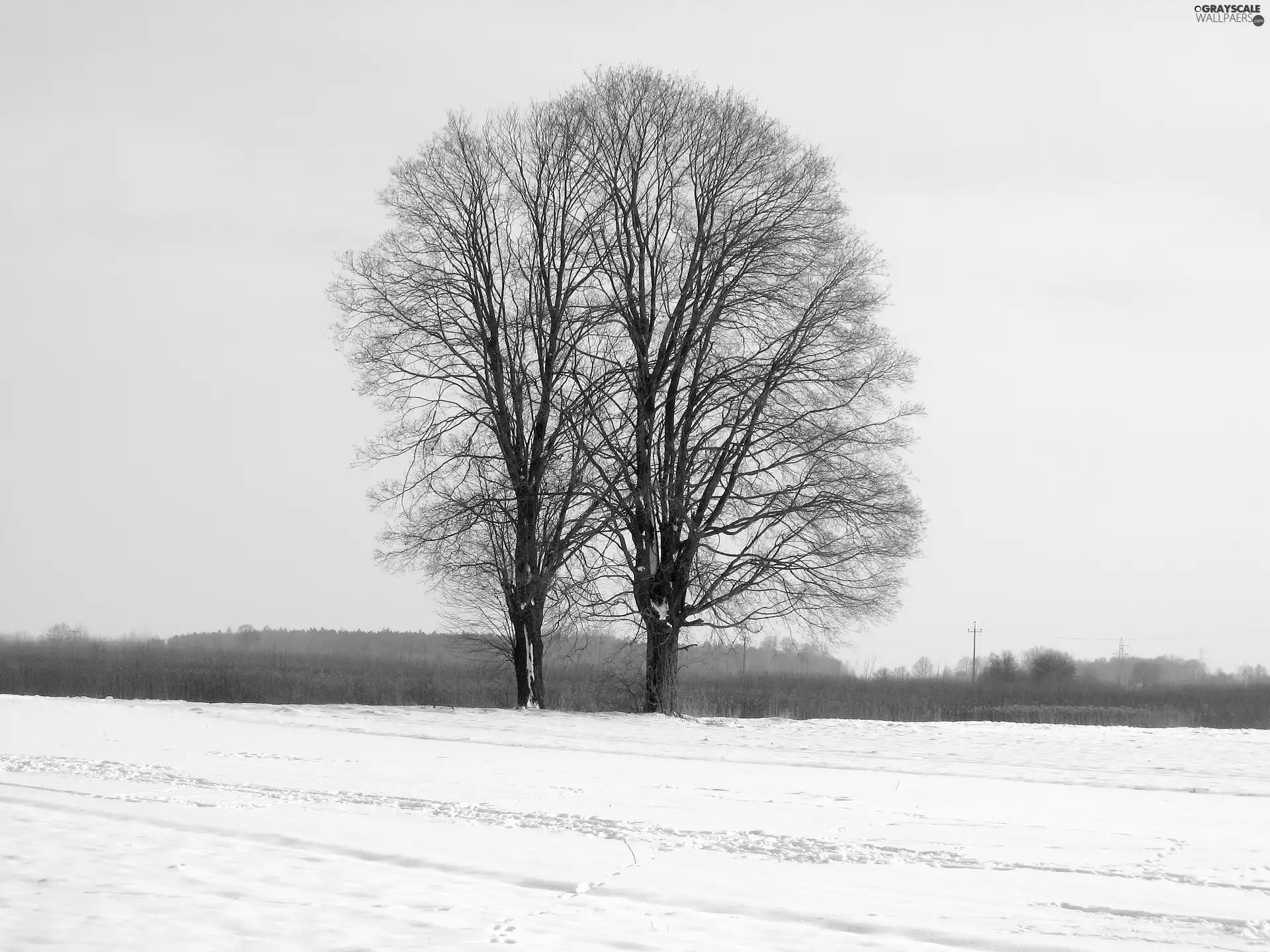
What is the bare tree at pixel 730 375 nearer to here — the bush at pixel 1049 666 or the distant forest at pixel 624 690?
the distant forest at pixel 624 690

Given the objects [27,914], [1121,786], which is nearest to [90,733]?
[27,914]

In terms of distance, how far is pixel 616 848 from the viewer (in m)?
8.59

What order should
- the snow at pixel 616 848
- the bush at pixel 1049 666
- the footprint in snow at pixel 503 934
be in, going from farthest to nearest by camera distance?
the bush at pixel 1049 666, the snow at pixel 616 848, the footprint in snow at pixel 503 934

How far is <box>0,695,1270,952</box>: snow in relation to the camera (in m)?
6.31

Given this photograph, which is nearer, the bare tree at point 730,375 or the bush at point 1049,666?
the bare tree at point 730,375

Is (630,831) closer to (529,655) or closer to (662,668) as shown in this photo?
(662,668)

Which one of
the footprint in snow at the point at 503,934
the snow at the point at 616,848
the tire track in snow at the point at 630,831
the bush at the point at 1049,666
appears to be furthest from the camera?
the bush at the point at 1049,666

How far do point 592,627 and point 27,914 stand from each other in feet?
61.0

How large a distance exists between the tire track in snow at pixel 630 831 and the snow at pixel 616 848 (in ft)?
0.13

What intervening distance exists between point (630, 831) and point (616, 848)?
0.75 metres

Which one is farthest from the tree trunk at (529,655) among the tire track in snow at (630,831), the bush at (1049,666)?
the bush at (1049,666)

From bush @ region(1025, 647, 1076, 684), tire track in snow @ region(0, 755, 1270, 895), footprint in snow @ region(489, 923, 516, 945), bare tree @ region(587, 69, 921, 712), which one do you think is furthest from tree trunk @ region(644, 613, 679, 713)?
bush @ region(1025, 647, 1076, 684)

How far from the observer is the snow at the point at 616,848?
631 centimetres

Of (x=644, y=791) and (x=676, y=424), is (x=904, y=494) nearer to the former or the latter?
(x=676, y=424)
